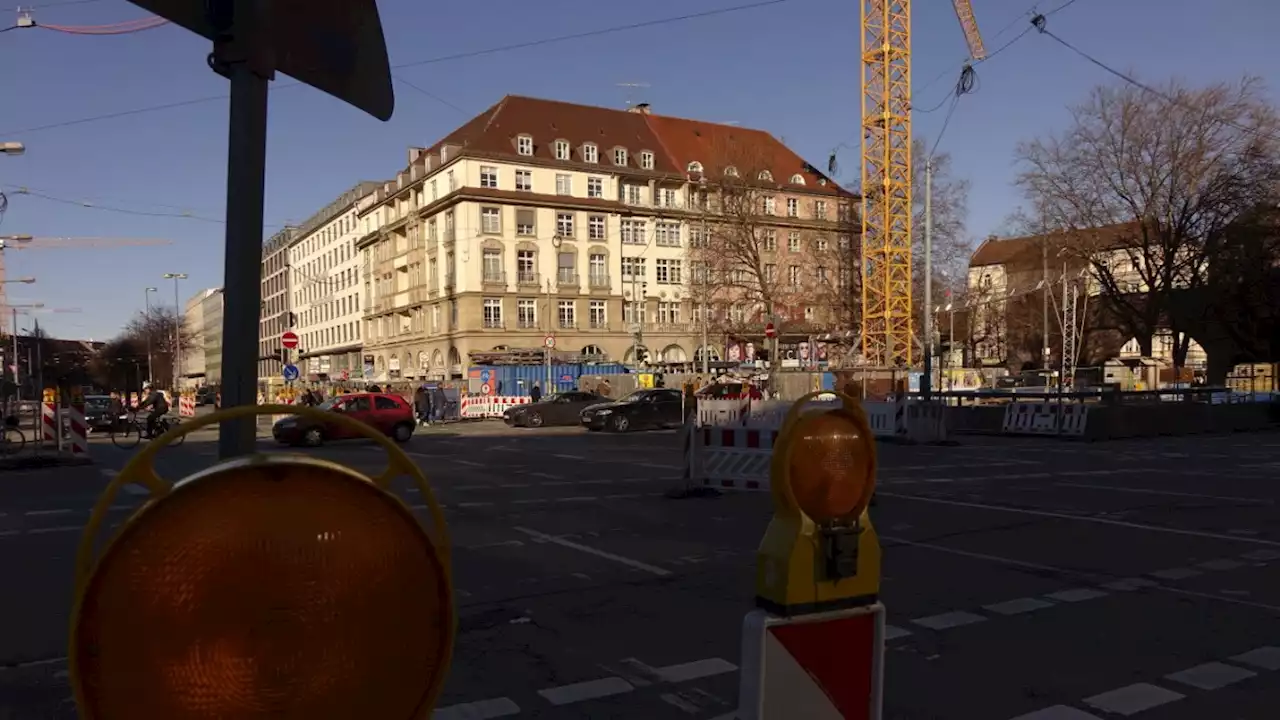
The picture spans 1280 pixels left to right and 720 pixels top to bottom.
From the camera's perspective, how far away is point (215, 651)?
5.10ft

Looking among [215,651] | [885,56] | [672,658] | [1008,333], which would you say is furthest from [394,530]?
[1008,333]

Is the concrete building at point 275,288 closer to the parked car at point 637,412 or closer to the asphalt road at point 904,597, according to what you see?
the parked car at point 637,412

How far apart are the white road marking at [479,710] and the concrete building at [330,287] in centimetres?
8193

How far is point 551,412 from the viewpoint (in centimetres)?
3353

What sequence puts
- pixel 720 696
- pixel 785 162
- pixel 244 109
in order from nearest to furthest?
pixel 244 109 → pixel 720 696 → pixel 785 162

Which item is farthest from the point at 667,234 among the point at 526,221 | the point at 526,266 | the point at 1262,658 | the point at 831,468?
the point at 831,468

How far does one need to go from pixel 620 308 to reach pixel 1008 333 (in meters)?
41.3

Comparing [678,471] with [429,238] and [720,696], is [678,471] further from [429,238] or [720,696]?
[429,238]

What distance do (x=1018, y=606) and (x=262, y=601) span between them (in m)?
6.46

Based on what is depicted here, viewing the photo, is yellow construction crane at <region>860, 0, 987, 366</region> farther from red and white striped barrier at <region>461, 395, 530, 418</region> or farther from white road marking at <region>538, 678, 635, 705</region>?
white road marking at <region>538, 678, 635, 705</region>

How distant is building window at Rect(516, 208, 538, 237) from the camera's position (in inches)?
2525

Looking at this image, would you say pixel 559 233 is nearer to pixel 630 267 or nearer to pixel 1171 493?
pixel 630 267

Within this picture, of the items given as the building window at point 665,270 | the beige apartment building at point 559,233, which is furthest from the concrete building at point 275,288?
the building window at point 665,270

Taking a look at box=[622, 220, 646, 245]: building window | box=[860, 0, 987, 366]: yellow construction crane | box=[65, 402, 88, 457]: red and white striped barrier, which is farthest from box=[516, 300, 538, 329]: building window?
box=[65, 402, 88, 457]: red and white striped barrier
